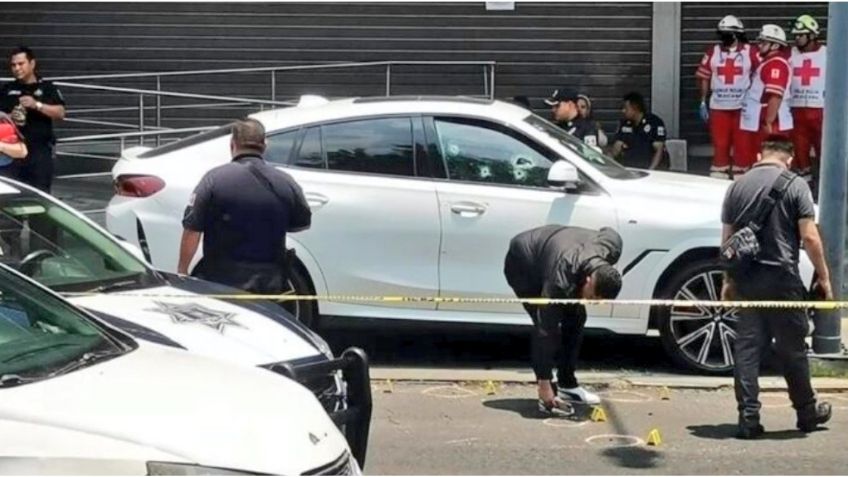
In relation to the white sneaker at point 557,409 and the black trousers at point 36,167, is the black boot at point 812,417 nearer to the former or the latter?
the white sneaker at point 557,409

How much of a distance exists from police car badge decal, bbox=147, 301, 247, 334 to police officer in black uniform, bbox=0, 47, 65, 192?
536cm

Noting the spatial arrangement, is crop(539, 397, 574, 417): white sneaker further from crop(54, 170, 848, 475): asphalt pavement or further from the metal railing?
the metal railing

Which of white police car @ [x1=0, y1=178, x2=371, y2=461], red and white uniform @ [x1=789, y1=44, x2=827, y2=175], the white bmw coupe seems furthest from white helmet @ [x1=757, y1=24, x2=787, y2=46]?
white police car @ [x1=0, y1=178, x2=371, y2=461]

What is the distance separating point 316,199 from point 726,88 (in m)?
5.93

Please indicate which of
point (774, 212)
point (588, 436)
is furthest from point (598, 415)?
point (774, 212)

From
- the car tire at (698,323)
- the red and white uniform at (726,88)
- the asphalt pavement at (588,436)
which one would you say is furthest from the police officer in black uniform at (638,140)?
the asphalt pavement at (588,436)

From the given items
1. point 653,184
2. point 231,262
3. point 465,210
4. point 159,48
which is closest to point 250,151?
point 231,262

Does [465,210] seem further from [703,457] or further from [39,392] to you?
[39,392]

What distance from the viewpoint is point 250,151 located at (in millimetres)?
7836

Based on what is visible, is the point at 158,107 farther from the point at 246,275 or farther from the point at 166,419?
the point at 166,419

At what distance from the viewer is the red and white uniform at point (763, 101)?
13.0 metres

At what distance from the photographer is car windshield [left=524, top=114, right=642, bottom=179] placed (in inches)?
363

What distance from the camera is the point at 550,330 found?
785cm

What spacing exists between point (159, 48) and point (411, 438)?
31.8 feet
